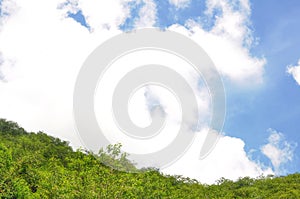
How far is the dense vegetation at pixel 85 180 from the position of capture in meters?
40.2

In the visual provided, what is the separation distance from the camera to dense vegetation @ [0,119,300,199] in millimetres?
40250

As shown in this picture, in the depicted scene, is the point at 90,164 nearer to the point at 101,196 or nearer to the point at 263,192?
the point at 101,196

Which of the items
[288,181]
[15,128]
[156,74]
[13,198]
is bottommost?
[13,198]

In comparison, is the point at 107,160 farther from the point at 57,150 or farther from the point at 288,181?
the point at 288,181

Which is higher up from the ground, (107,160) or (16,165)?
(107,160)

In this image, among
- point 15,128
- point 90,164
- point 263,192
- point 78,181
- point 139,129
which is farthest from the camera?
point 15,128

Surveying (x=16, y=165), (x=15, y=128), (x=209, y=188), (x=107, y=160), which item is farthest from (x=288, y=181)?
(x=15, y=128)

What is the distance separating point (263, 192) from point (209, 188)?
34.6ft

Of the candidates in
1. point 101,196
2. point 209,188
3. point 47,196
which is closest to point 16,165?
point 47,196

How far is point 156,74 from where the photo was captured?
35906 mm

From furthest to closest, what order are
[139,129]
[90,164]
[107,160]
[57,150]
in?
[57,150] < [107,160] < [90,164] < [139,129]

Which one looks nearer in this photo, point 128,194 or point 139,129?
point 139,129

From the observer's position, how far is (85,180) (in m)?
45.8

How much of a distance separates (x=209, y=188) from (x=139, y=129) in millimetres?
47921
